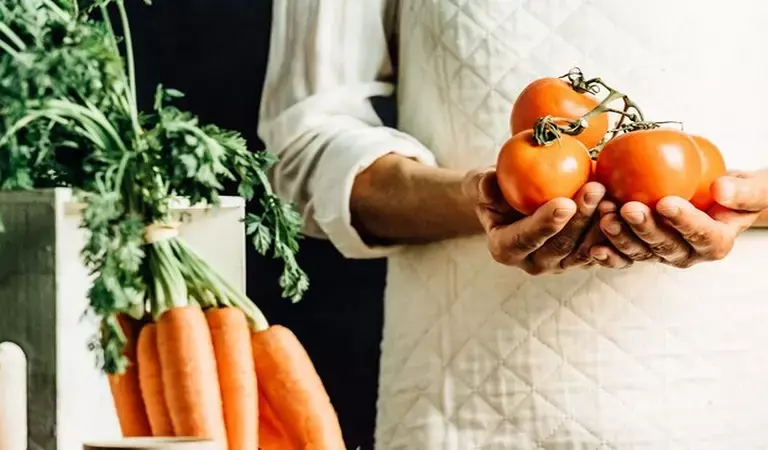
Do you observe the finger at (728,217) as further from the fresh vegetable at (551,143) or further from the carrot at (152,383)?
the carrot at (152,383)

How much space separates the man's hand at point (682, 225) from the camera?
73 cm

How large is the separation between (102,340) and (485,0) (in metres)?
0.48

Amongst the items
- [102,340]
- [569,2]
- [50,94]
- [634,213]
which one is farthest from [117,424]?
[569,2]

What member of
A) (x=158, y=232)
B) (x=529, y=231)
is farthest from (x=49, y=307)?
(x=529, y=231)

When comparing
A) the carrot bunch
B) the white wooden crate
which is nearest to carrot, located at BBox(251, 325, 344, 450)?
the carrot bunch

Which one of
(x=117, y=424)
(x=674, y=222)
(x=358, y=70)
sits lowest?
(x=117, y=424)

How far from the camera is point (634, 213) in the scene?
73cm

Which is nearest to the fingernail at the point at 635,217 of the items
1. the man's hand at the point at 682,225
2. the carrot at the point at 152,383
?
the man's hand at the point at 682,225

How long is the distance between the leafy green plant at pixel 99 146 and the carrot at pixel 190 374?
5 centimetres

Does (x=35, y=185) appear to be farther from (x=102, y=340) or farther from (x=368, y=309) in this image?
(x=368, y=309)

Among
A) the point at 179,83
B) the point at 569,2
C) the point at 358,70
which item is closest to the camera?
the point at 569,2

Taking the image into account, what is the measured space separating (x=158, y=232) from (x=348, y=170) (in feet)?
1.05

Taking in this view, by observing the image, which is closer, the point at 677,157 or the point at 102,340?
the point at 102,340

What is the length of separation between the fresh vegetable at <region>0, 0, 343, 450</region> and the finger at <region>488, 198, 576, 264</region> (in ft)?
0.51
